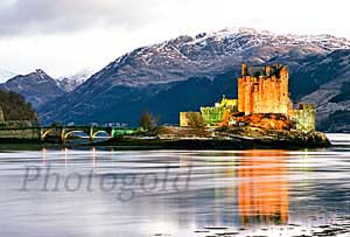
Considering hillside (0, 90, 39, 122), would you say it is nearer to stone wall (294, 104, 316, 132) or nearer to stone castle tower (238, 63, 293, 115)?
stone castle tower (238, 63, 293, 115)

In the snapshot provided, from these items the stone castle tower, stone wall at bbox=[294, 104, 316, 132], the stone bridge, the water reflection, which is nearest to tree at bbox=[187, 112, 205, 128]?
the stone castle tower

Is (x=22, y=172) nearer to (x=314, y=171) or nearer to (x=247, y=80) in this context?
(x=314, y=171)

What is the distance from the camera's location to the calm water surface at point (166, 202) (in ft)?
82.0

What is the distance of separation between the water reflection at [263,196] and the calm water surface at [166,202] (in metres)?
0.03

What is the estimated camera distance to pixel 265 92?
414 ft

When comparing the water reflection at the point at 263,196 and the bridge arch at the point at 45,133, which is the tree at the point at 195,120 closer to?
the bridge arch at the point at 45,133

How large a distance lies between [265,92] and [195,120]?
442 inches

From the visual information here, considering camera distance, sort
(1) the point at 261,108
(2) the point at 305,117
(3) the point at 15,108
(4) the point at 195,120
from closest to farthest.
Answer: (1) the point at 261,108 < (4) the point at 195,120 < (2) the point at 305,117 < (3) the point at 15,108

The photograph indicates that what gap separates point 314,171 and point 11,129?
288ft

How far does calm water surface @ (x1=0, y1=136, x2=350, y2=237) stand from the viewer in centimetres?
2500

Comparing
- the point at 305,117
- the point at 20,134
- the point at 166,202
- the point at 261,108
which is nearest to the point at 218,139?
the point at 261,108

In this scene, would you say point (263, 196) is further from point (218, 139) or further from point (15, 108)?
point (15, 108)

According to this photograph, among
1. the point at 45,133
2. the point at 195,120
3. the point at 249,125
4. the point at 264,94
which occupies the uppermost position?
the point at 264,94

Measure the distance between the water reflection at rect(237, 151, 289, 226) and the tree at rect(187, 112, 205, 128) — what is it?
69014mm
